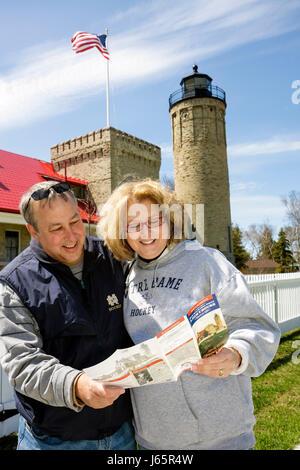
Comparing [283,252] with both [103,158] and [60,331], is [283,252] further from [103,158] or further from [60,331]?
[60,331]

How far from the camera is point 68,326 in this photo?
1662 mm

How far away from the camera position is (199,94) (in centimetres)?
2631

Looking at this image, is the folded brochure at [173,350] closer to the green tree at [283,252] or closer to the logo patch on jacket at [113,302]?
the logo patch on jacket at [113,302]

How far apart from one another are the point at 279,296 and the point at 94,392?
8.39m

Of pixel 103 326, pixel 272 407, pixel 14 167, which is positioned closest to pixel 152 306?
pixel 103 326

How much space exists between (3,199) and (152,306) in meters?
14.4

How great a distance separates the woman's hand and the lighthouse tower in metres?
22.7

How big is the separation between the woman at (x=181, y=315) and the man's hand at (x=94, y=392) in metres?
0.36

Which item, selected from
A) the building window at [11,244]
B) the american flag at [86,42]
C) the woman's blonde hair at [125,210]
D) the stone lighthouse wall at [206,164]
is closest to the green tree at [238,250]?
the stone lighthouse wall at [206,164]

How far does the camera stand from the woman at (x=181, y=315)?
1.59m

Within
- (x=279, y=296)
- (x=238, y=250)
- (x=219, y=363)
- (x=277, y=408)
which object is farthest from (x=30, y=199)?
(x=238, y=250)

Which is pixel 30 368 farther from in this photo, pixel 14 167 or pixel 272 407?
pixel 14 167

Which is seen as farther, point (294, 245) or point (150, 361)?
point (294, 245)

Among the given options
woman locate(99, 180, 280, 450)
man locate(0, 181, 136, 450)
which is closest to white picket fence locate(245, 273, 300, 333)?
woman locate(99, 180, 280, 450)
